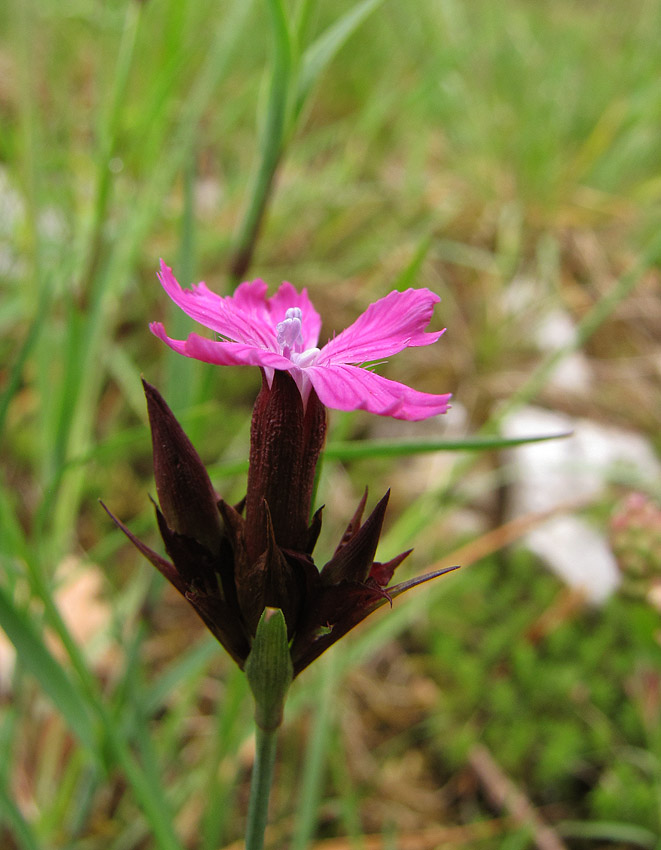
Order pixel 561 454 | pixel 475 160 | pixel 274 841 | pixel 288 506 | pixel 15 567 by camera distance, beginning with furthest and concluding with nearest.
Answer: pixel 475 160, pixel 561 454, pixel 274 841, pixel 15 567, pixel 288 506

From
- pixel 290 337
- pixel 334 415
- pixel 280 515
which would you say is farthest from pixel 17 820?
pixel 334 415

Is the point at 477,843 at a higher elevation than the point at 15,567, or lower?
lower

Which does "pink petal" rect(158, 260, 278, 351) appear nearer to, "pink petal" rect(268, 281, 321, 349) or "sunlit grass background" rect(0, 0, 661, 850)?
"pink petal" rect(268, 281, 321, 349)

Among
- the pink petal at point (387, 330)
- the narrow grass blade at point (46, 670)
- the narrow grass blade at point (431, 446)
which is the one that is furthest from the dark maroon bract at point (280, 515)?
the narrow grass blade at point (46, 670)

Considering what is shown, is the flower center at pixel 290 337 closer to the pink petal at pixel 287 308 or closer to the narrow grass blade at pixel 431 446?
the pink petal at pixel 287 308

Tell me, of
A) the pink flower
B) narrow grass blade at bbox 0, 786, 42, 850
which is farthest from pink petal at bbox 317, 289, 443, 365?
narrow grass blade at bbox 0, 786, 42, 850

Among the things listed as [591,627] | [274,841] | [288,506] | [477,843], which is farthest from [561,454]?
[288,506]

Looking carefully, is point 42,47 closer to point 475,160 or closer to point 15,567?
point 475,160
